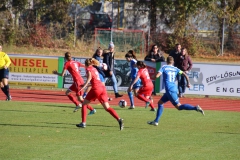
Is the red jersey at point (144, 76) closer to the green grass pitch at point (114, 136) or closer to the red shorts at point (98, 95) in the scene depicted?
the green grass pitch at point (114, 136)

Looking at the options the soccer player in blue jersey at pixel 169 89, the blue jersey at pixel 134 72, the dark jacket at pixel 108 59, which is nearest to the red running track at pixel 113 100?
the dark jacket at pixel 108 59

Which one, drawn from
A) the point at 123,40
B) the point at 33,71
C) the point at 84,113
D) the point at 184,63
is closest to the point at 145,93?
the point at 84,113

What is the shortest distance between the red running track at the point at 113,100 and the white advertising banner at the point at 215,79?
39cm

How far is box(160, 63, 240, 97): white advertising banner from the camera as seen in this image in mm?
23266

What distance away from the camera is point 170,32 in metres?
37.2

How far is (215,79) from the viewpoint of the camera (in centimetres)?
2344

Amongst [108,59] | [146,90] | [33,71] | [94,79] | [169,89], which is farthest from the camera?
[33,71]

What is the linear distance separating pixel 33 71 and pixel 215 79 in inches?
310

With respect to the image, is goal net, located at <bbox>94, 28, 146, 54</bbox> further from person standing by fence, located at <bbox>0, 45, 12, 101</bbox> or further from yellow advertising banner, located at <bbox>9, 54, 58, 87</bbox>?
person standing by fence, located at <bbox>0, 45, 12, 101</bbox>

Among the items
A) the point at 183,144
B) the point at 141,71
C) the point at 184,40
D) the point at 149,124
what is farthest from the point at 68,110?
the point at 184,40

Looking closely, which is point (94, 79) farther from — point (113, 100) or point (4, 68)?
point (113, 100)

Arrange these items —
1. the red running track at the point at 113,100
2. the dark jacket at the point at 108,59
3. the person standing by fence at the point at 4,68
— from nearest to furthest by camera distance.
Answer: the person standing by fence at the point at 4,68 → the red running track at the point at 113,100 → the dark jacket at the point at 108,59

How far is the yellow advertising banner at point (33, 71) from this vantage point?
24.4 meters

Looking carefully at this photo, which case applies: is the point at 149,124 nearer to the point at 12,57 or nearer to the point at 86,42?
the point at 12,57
